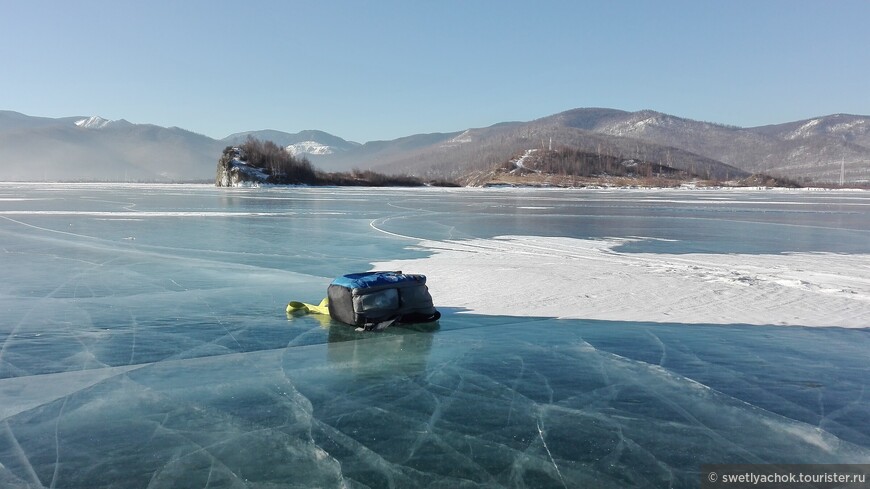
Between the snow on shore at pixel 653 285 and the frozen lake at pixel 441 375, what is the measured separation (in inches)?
3.0

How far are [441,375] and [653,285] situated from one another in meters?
6.40

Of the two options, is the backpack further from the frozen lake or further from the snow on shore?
the snow on shore

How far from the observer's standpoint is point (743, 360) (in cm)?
748

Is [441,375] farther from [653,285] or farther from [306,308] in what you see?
[653,285]

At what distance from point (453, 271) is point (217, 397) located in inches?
304

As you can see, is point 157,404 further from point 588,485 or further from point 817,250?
point 817,250

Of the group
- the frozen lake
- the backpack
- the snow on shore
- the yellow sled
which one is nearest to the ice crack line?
the frozen lake

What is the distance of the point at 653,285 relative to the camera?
38.9ft

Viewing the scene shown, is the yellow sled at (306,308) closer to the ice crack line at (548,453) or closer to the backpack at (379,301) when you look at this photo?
the backpack at (379,301)

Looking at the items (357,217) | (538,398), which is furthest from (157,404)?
(357,217)

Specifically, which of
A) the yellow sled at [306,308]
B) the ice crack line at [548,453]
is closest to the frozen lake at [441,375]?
the ice crack line at [548,453]

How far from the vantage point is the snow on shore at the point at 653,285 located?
9.89 metres

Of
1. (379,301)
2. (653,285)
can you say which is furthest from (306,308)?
(653,285)

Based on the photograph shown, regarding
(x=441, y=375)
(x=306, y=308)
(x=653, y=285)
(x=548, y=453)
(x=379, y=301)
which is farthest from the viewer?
(x=653, y=285)
